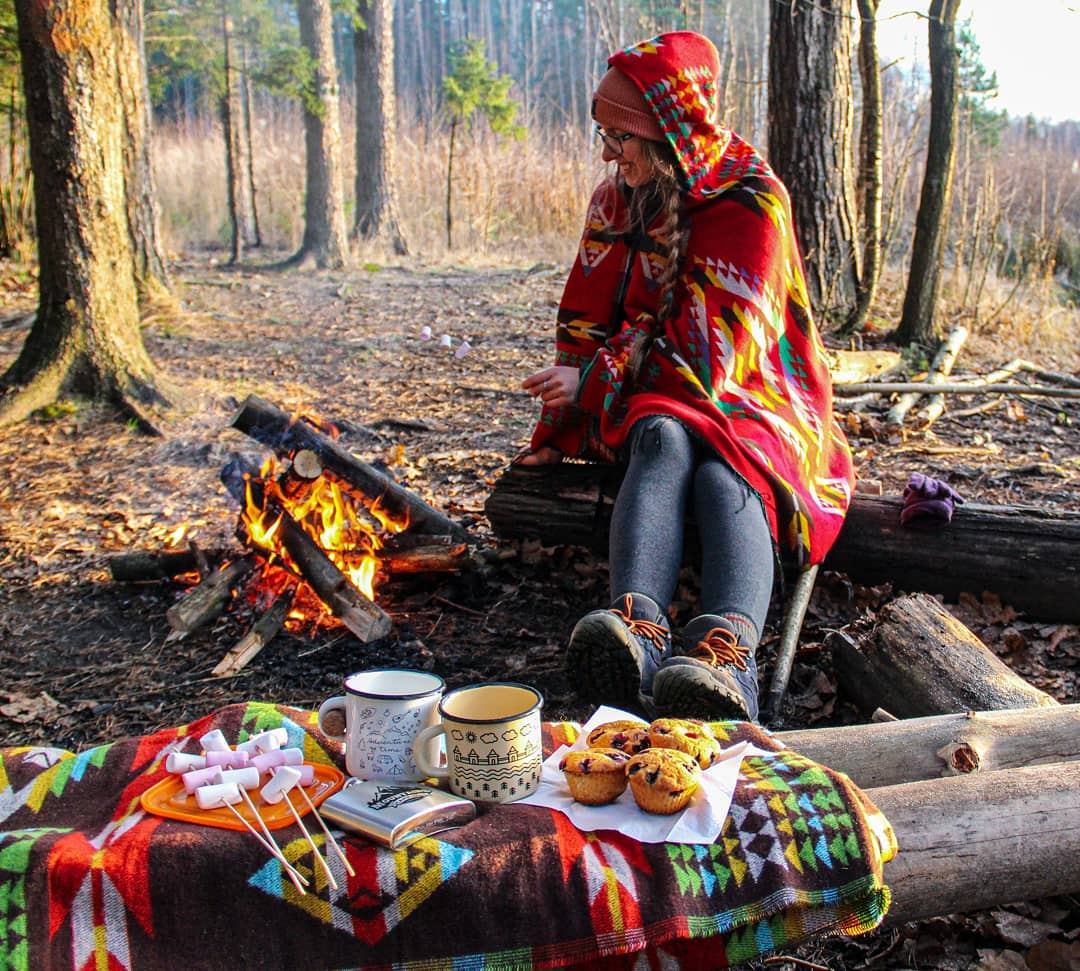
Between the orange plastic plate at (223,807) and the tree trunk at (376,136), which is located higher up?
the tree trunk at (376,136)

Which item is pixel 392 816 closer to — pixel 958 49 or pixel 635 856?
pixel 635 856

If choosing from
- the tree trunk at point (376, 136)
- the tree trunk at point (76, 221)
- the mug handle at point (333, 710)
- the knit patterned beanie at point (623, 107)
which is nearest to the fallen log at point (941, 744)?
the mug handle at point (333, 710)

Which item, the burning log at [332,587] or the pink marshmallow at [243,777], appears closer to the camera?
the pink marshmallow at [243,777]

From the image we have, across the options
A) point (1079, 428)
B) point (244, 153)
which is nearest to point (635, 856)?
point (1079, 428)

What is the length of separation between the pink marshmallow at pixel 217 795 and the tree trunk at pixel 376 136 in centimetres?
1291

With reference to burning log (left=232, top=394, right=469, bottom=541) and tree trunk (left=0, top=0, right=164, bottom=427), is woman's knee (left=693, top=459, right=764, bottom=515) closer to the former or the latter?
burning log (left=232, top=394, right=469, bottom=541)

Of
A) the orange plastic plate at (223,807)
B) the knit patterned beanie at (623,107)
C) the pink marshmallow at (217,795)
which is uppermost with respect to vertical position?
the knit patterned beanie at (623,107)

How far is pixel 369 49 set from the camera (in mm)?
13633

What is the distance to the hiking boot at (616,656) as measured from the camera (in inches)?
96.0

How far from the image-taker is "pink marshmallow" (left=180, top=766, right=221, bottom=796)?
1710 mm

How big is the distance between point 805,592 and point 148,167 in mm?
6711

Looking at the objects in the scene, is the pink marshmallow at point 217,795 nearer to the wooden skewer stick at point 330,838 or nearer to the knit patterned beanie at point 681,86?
the wooden skewer stick at point 330,838

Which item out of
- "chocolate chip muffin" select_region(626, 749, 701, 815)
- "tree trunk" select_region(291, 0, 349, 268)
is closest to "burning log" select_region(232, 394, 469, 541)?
"chocolate chip muffin" select_region(626, 749, 701, 815)

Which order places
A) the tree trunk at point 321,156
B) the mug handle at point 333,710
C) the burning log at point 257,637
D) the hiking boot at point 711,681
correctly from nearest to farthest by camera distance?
the mug handle at point 333,710 → the hiking boot at point 711,681 → the burning log at point 257,637 → the tree trunk at point 321,156
